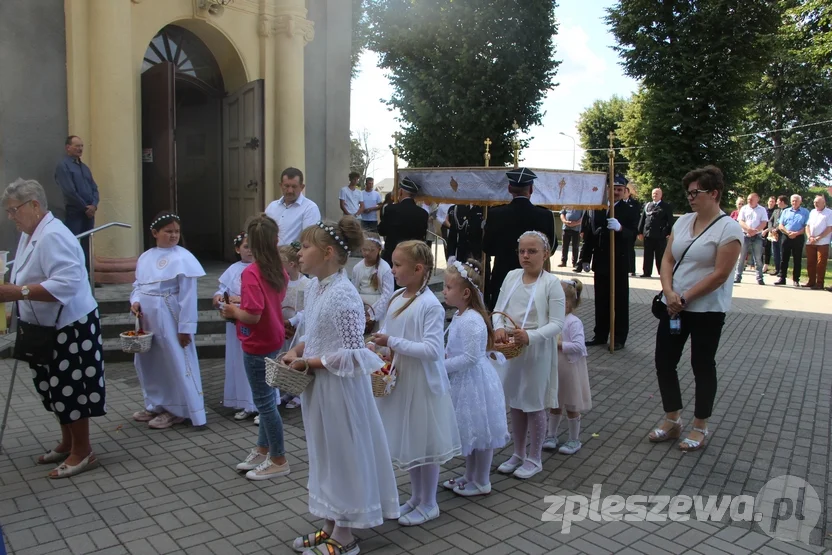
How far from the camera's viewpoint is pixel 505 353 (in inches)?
171

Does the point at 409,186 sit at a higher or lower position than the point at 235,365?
higher

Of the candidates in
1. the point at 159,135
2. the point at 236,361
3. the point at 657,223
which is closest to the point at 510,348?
the point at 236,361

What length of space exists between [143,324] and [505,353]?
9.82 feet

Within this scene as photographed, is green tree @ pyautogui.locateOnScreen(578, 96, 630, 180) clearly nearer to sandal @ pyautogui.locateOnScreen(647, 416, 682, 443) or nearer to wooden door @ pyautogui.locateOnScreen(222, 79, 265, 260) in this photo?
wooden door @ pyautogui.locateOnScreen(222, 79, 265, 260)

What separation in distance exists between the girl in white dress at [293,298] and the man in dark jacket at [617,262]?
14.2 ft

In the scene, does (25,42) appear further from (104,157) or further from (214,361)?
(214,361)

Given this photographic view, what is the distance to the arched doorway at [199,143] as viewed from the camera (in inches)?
380

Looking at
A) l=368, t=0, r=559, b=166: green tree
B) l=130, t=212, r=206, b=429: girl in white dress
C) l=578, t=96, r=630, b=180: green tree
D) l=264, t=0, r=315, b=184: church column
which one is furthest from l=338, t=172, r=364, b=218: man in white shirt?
l=578, t=96, r=630, b=180: green tree

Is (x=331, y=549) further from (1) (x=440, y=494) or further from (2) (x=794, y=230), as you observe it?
(2) (x=794, y=230)

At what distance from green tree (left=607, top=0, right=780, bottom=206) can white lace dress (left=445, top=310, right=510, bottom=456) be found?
30068 millimetres

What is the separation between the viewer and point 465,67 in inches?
1045

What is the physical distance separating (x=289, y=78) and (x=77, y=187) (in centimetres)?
427

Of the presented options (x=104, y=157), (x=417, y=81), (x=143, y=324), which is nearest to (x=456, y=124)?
(x=417, y=81)

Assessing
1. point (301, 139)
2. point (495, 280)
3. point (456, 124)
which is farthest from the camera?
point (456, 124)
